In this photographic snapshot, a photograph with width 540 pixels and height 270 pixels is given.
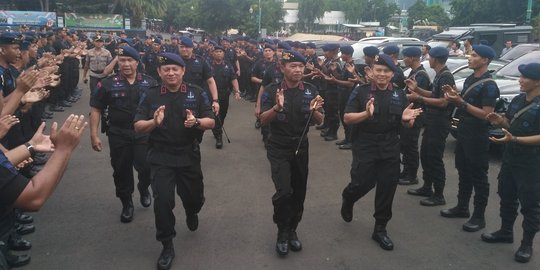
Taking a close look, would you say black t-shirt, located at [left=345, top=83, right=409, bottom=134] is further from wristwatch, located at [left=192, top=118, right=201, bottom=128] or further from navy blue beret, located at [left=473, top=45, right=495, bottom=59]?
wristwatch, located at [left=192, top=118, right=201, bottom=128]

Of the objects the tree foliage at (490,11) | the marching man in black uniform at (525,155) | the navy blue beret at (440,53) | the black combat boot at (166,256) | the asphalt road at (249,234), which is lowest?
the asphalt road at (249,234)

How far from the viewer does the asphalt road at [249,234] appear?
4367mm

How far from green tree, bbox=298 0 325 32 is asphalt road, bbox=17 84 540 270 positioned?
2702 inches

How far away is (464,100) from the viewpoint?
515 centimetres

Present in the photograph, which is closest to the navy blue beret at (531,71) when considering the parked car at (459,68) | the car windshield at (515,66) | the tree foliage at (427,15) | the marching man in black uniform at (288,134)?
the marching man in black uniform at (288,134)

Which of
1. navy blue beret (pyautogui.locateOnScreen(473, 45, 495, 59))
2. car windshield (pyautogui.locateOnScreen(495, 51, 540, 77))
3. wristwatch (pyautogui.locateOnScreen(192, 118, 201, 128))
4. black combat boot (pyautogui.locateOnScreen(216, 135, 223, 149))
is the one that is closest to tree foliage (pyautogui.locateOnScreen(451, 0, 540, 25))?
car windshield (pyautogui.locateOnScreen(495, 51, 540, 77))

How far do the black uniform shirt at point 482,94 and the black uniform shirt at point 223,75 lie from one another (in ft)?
16.2

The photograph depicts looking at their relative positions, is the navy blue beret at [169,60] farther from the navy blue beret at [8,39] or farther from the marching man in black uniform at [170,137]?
the navy blue beret at [8,39]

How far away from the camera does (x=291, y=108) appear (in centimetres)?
449

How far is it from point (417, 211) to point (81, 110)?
398 inches

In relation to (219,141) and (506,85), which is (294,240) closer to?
(219,141)

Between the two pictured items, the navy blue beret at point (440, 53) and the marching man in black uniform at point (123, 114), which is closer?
the marching man in black uniform at point (123, 114)

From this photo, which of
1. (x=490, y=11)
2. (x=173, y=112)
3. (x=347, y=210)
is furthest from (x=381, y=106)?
(x=490, y=11)

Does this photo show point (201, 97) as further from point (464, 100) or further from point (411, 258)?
point (464, 100)
